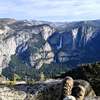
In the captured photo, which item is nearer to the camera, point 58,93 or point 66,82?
point 66,82

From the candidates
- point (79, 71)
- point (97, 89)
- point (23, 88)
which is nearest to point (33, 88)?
point (23, 88)

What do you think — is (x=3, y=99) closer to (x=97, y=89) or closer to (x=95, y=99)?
(x=95, y=99)

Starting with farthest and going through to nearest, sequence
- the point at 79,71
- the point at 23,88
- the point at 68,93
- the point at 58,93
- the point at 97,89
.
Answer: the point at 79,71 < the point at 97,89 < the point at 23,88 < the point at 58,93 < the point at 68,93

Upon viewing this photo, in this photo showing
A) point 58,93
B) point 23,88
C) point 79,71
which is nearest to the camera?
point 58,93

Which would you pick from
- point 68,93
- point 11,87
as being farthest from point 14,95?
point 68,93

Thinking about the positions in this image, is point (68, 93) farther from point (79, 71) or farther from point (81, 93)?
point (79, 71)

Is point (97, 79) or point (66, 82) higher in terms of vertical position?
point (66, 82)
